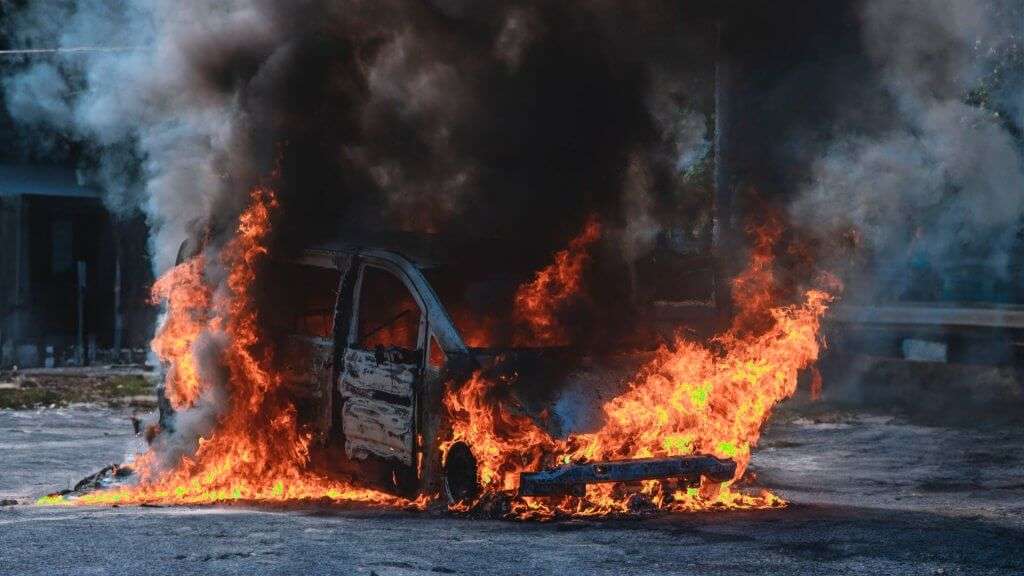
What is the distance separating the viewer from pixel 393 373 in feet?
27.7

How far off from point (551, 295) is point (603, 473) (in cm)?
184

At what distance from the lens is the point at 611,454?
7660 mm

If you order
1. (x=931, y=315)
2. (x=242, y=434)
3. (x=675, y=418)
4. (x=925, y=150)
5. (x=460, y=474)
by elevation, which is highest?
(x=925, y=150)

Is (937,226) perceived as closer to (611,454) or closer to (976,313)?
(976,313)

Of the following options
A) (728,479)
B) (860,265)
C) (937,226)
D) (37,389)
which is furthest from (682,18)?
(937,226)

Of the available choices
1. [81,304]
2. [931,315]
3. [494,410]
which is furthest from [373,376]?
[81,304]

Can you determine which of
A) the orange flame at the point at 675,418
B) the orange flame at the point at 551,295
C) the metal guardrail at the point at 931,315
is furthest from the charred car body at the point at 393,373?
the metal guardrail at the point at 931,315

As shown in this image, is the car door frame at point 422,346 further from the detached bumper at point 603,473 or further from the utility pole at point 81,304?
the utility pole at point 81,304

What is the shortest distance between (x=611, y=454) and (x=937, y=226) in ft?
71.6

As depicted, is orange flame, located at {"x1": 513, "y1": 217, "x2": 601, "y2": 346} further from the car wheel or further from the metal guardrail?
the metal guardrail

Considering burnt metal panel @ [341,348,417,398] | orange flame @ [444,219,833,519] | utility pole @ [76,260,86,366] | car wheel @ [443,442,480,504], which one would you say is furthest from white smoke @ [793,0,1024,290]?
utility pole @ [76,260,86,366]

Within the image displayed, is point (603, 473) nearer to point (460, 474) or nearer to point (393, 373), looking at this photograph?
point (460, 474)

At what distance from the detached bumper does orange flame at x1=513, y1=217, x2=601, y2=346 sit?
1.33 metres

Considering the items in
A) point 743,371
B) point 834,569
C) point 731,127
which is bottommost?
point 834,569
